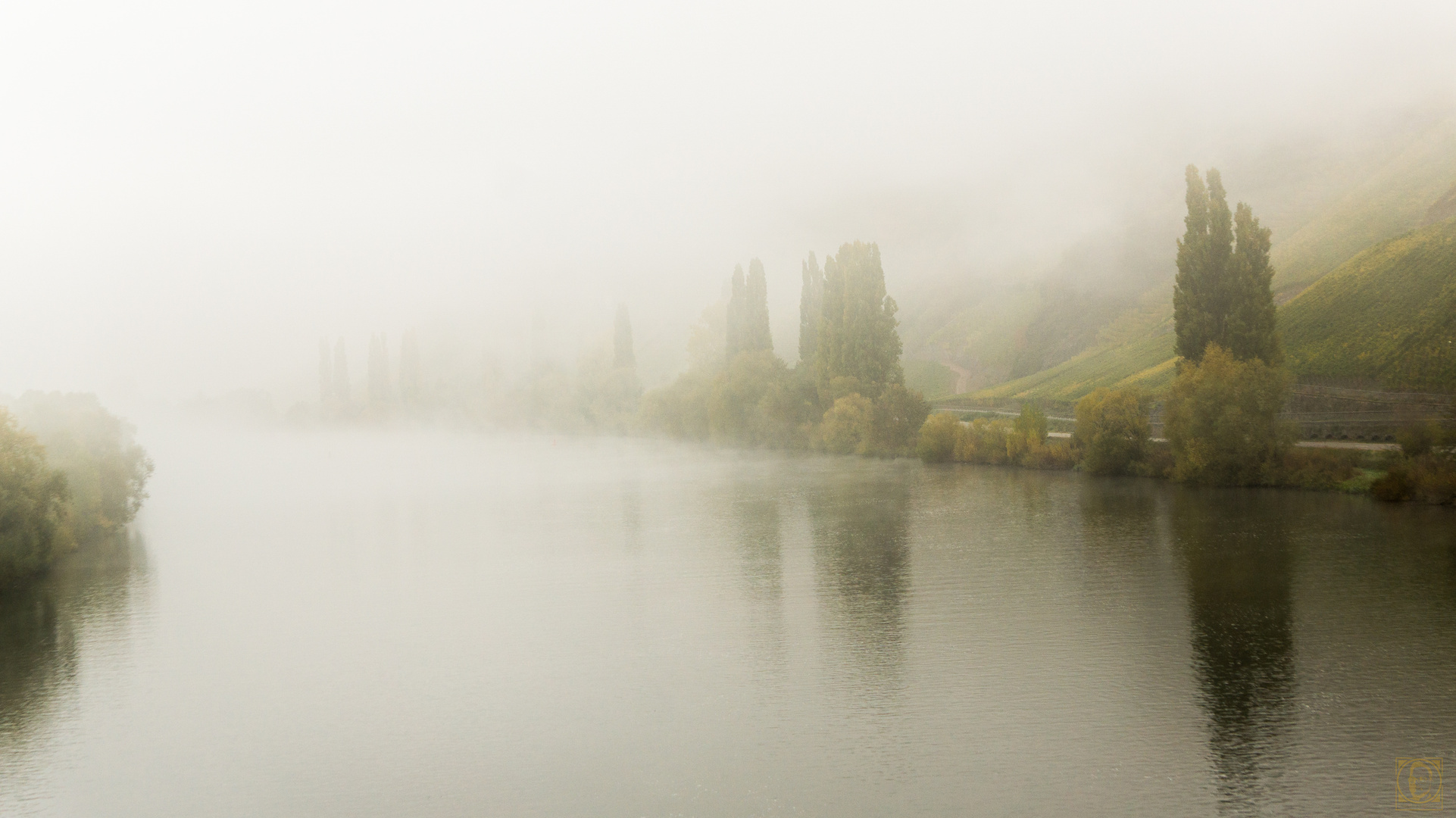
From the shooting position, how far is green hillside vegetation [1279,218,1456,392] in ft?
282

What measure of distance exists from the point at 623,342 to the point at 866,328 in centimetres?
6152

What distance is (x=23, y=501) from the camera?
40344 millimetres

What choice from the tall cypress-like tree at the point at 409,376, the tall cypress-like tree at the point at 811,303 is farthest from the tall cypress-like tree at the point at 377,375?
the tall cypress-like tree at the point at 811,303

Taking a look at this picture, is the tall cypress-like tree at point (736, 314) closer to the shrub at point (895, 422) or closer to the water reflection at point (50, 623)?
the shrub at point (895, 422)

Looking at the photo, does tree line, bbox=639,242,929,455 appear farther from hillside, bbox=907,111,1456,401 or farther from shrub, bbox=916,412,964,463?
hillside, bbox=907,111,1456,401

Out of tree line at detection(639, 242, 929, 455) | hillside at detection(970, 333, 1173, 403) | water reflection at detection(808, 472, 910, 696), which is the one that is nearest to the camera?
water reflection at detection(808, 472, 910, 696)

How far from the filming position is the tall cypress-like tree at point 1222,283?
58.2 metres

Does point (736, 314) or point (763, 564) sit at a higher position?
point (736, 314)

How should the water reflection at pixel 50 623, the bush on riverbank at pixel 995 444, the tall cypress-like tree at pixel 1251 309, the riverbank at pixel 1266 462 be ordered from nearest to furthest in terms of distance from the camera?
1. the water reflection at pixel 50 623
2. the riverbank at pixel 1266 462
3. the tall cypress-like tree at pixel 1251 309
4. the bush on riverbank at pixel 995 444

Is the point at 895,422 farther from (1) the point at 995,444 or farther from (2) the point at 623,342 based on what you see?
(2) the point at 623,342

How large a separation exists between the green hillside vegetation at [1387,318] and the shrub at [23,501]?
3500 inches

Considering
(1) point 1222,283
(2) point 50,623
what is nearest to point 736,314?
(1) point 1222,283

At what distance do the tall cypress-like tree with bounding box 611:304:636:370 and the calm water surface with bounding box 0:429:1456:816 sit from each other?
9048 centimetres

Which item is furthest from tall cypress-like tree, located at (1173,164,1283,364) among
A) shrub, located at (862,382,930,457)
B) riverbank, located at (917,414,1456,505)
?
shrub, located at (862,382,930,457)
